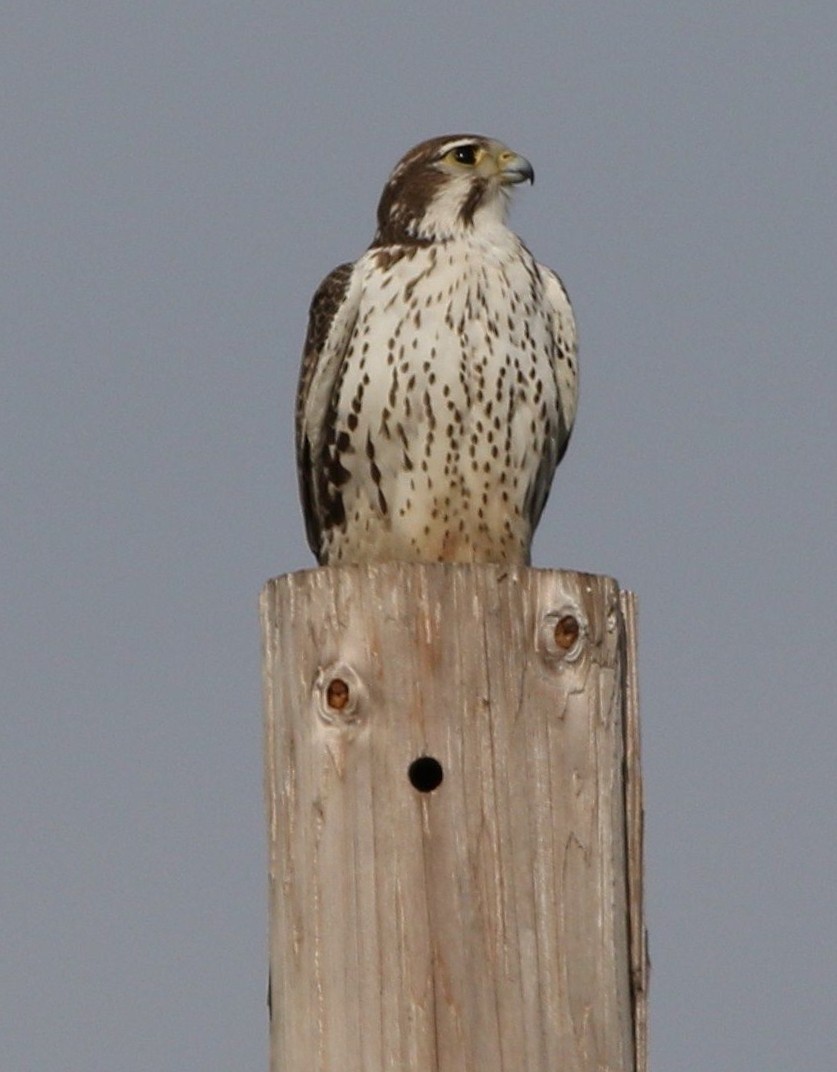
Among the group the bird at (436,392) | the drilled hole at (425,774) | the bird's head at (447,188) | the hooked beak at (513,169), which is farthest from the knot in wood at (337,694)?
the hooked beak at (513,169)

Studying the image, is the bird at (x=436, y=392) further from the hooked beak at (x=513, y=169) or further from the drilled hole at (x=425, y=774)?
the drilled hole at (x=425, y=774)

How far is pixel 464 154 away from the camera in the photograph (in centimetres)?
777

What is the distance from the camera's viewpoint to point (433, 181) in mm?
7594

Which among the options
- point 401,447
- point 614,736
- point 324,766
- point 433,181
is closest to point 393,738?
point 324,766

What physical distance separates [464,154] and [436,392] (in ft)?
4.48

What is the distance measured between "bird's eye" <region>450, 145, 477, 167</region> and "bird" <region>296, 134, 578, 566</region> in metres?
0.24

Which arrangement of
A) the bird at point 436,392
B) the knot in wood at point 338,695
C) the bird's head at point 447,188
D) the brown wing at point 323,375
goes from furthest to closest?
the bird's head at point 447,188 → the brown wing at point 323,375 → the bird at point 436,392 → the knot in wood at point 338,695

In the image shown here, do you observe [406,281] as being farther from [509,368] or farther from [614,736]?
[614,736]

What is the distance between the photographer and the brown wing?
23.5 ft

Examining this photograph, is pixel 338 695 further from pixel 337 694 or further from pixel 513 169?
pixel 513 169

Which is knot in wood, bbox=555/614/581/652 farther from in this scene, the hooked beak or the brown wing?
the hooked beak

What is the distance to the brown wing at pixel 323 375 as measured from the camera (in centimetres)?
715

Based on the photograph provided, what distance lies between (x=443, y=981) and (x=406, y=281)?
11.7 ft

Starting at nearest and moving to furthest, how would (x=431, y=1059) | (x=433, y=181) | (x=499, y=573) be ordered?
(x=431, y=1059) → (x=499, y=573) → (x=433, y=181)
